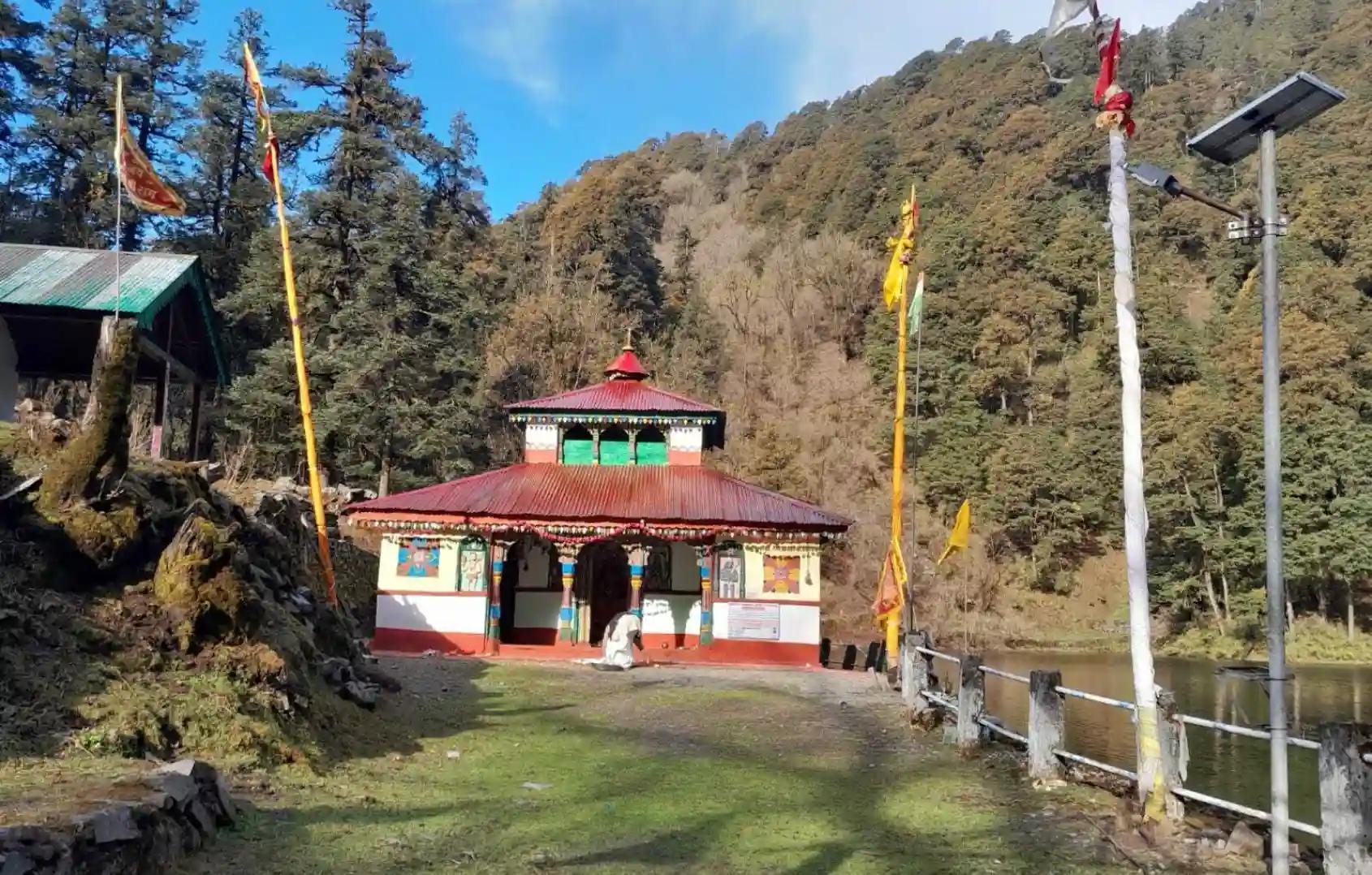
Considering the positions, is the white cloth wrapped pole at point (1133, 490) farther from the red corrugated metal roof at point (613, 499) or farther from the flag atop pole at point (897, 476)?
the red corrugated metal roof at point (613, 499)

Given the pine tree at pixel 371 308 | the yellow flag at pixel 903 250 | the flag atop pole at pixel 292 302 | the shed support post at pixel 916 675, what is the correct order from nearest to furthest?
the shed support post at pixel 916 675
the flag atop pole at pixel 292 302
the yellow flag at pixel 903 250
the pine tree at pixel 371 308

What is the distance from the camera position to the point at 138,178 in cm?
1270

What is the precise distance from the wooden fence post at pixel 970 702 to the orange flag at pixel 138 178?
11.8 meters

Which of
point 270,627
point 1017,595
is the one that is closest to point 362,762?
point 270,627

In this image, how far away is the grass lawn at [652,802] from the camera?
21.0 feet

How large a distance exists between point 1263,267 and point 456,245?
40.1m

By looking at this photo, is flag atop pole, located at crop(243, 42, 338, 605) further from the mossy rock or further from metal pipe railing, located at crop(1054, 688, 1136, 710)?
metal pipe railing, located at crop(1054, 688, 1136, 710)

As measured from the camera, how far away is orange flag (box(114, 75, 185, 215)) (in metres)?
12.4

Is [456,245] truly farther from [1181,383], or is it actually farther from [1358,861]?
[1358,861]

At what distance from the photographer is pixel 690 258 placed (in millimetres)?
68188

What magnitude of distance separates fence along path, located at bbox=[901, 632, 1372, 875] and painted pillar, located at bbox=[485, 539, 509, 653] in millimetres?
10505

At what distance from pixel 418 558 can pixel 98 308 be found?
842cm

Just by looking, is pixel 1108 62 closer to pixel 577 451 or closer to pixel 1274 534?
pixel 1274 534

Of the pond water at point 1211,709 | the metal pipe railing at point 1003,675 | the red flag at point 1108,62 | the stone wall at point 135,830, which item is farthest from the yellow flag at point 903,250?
the stone wall at point 135,830
